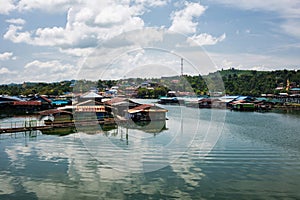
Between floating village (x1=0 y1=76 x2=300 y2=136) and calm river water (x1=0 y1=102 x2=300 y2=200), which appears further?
floating village (x1=0 y1=76 x2=300 y2=136)

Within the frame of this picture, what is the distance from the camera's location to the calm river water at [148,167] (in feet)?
17.6

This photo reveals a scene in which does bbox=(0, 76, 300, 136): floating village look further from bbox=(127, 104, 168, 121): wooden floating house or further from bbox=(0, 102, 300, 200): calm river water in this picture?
bbox=(0, 102, 300, 200): calm river water

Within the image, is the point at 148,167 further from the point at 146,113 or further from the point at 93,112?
the point at 146,113

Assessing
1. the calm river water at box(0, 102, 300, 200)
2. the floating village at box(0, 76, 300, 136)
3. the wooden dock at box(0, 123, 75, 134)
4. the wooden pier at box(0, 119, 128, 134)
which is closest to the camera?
the calm river water at box(0, 102, 300, 200)

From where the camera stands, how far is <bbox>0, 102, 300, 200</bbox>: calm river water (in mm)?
5352

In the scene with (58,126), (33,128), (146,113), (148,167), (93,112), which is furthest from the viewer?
(146,113)

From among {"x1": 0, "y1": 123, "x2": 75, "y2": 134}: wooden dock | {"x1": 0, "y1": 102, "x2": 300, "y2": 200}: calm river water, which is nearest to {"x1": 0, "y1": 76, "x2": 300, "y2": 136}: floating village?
{"x1": 0, "y1": 123, "x2": 75, "y2": 134}: wooden dock

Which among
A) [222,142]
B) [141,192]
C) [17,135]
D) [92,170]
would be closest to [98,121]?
[17,135]

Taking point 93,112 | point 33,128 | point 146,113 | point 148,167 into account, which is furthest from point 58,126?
point 148,167

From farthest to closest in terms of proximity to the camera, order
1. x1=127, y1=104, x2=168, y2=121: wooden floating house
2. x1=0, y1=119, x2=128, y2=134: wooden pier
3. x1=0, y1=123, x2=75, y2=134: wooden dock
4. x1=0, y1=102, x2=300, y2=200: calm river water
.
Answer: x1=127, y1=104, x2=168, y2=121: wooden floating house
x1=0, y1=119, x2=128, y2=134: wooden pier
x1=0, y1=123, x2=75, y2=134: wooden dock
x1=0, y1=102, x2=300, y2=200: calm river water

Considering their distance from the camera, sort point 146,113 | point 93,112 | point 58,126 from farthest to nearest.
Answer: point 146,113
point 93,112
point 58,126

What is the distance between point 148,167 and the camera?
6703 millimetres

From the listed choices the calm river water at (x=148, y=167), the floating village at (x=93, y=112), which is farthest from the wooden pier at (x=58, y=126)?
the calm river water at (x=148, y=167)

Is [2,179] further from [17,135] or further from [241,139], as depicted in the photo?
[241,139]
